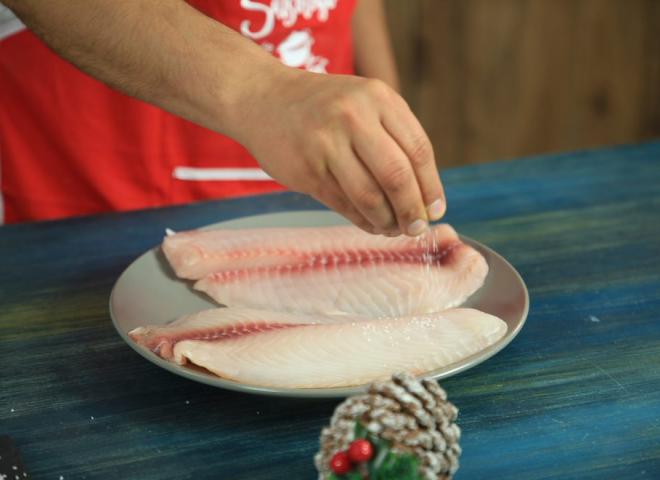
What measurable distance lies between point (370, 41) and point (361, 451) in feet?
4.50

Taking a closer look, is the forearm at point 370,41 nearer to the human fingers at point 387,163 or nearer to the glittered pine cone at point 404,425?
the human fingers at point 387,163

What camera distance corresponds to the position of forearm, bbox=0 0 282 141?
1055mm

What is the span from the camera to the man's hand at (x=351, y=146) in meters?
0.95

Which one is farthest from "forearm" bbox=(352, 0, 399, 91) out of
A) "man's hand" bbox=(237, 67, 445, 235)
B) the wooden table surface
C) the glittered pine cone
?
the glittered pine cone

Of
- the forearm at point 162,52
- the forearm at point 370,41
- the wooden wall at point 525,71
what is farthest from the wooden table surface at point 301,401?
the wooden wall at point 525,71

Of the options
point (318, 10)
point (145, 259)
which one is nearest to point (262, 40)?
point (318, 10)

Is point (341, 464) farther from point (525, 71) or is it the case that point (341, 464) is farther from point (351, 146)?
point (525, 71)

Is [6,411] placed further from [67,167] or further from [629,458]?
[67,167]

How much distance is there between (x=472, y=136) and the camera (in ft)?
10.5

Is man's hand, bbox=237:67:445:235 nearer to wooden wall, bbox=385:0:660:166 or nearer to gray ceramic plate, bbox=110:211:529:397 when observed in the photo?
gray ceramic plate, bbox=110:211:529:397

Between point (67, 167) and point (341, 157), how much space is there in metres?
0.97

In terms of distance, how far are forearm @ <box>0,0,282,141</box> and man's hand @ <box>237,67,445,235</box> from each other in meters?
0.05

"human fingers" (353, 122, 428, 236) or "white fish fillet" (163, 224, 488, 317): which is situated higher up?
"human fingers" (353, 122, 428, 236)

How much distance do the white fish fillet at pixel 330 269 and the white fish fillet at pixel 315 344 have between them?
0.08 m
